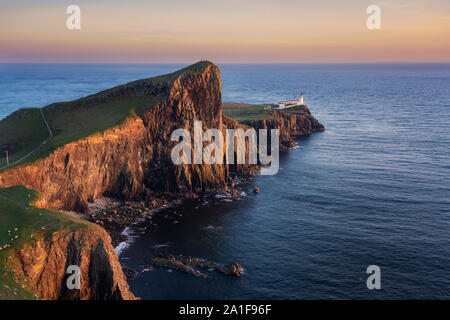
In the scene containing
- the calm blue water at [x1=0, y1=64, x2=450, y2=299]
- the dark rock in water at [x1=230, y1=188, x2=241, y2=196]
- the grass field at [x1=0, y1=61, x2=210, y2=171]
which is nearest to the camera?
the calm blue water at [x1=0, y1=64, x2=450, y2=299]

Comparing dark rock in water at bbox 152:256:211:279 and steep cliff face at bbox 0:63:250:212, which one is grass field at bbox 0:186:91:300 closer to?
dark rock in water at bbox 152:256:211:279

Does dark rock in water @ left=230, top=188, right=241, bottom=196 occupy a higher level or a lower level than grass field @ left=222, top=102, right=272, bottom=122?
lower

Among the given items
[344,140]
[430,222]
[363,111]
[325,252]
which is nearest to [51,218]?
[325,252]

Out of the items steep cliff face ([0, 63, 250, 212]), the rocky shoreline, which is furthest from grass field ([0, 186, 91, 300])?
the rocky shoreline

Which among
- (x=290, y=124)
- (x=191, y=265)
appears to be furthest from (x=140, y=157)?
(x=290, y=124)

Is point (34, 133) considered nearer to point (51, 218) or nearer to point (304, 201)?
point (51, 218)

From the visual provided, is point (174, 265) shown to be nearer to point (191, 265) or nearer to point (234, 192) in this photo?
point (191, 265)
